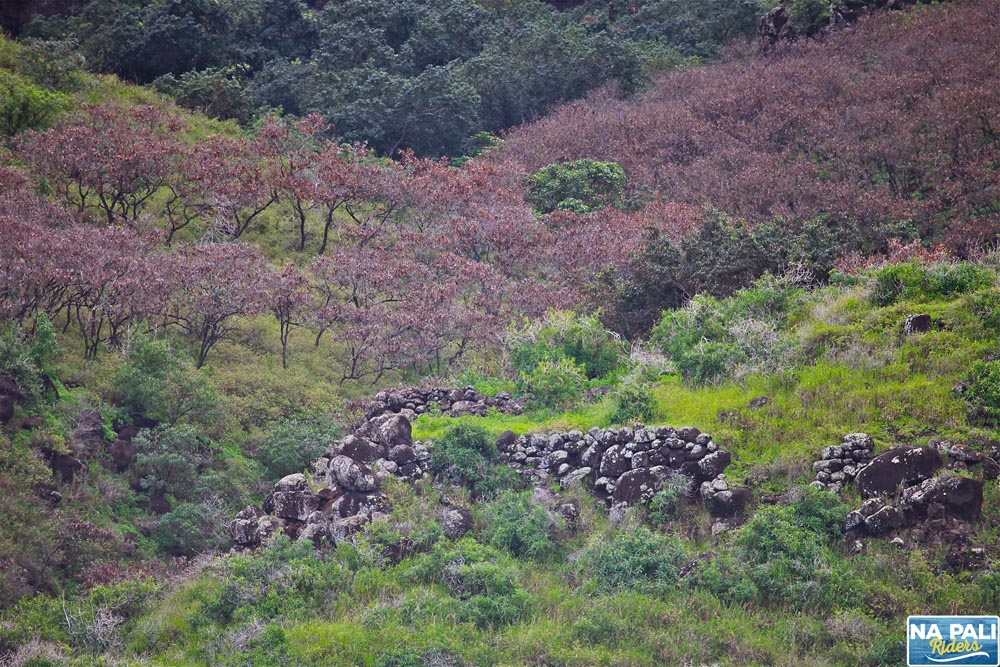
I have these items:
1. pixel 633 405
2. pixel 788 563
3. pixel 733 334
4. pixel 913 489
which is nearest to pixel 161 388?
pixel 633 405

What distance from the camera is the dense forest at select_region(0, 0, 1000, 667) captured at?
9938mm

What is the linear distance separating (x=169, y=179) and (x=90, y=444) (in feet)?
28.3

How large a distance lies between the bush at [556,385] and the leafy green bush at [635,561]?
321 cm

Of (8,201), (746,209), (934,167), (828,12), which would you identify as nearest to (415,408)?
(8,201)

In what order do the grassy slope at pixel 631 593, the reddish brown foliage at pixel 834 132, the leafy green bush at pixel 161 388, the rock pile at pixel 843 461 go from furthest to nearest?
the reddish brown foliage at pixel 834 132
the leafy green bush at pixel 161 388
the rock pile at pixel 843 461
the grassy slope at pixel 631 593

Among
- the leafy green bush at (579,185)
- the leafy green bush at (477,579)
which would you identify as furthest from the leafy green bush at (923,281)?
the leafy green bush at (579,185)

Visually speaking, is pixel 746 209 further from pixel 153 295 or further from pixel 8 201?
pixel 8 201

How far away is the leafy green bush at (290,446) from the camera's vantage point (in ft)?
45.9

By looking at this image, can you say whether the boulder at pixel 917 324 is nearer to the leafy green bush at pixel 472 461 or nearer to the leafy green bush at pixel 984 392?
the leafy green bush at pixel 984 392

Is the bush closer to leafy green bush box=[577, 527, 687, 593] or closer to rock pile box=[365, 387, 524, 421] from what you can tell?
rock pile box=[365, 387, 524, 421]

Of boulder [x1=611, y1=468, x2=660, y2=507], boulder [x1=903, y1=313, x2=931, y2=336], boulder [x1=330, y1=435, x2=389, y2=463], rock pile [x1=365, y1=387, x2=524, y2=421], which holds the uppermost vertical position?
boulder [x1=903, y1=313, x2=931, y2=336]

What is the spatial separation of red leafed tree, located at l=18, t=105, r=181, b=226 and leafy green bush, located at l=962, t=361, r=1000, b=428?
1475 cm

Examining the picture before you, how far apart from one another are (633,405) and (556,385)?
1.51m

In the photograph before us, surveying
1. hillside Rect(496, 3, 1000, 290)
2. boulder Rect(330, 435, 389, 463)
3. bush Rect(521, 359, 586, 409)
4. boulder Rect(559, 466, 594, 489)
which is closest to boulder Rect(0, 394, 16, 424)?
boulder Rect(330, 435, 389, 463)
